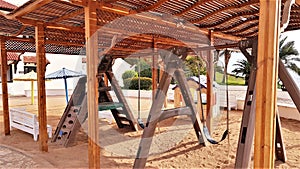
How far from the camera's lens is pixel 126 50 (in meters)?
6.45

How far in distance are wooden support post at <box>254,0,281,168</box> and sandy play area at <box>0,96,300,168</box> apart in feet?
5.74

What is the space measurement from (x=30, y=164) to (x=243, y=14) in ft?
13.3

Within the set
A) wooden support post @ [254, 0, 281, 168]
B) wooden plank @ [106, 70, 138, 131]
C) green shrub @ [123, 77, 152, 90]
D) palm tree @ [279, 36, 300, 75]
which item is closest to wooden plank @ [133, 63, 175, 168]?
wooden support post @ [254, 0, 281, 168]

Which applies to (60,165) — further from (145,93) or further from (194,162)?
(145,93)

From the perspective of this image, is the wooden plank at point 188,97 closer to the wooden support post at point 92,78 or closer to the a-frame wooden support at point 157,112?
the a-frame wooden support at point 157,112

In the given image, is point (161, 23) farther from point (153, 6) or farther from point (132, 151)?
point (132, 151)

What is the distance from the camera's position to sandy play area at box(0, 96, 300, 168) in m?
3.30

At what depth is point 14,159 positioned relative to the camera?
3.44 meters

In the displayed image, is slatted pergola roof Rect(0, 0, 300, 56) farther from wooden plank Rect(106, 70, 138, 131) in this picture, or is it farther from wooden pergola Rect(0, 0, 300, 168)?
wooden plank Rect(106, 70, 138, 131)

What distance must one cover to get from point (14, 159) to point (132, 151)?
1.89m

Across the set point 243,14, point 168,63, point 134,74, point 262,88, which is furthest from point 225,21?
point 134,74

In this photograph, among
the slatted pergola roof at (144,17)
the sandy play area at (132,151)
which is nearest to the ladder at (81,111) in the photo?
the sandy play area at (132,151)

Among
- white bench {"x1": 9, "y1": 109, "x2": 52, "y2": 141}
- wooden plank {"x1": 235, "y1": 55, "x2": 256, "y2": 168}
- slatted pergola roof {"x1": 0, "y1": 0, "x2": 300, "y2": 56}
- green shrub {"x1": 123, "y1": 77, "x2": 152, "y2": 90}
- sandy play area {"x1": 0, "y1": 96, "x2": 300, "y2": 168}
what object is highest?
slatted pergola roof {"x1": 0, "y1": 0, "x2": 300, "y2": 56}

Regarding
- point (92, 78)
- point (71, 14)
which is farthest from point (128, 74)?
point (92, 78)
